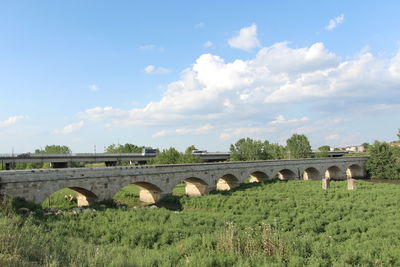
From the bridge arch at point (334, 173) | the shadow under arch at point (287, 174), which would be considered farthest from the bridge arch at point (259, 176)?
the bridge arch at point (334, 173)

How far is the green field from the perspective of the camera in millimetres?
7809

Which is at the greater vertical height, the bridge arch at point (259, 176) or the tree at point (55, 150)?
the tree at point (55, 150)

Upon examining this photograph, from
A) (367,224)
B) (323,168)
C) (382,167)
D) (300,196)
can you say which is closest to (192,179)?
(300,196)

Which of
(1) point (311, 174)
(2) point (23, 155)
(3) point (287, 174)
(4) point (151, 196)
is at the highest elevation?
(2) point (23, 155)

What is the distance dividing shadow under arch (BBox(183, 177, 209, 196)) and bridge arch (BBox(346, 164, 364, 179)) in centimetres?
3753

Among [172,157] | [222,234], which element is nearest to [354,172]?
[172,157]

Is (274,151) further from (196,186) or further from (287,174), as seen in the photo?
(196,186)

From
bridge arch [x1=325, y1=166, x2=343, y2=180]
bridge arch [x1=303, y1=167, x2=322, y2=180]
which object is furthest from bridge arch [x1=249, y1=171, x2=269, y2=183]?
bridge arch [x1=325, y1=166, x2=343, y2=180]

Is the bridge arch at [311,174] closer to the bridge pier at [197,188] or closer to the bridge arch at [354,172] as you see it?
the bridge arch at [354,172]

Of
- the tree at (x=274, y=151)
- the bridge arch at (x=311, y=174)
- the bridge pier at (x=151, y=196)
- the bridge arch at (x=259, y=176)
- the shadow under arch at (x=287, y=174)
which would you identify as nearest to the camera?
the bridge pier at (x=151, y=196)

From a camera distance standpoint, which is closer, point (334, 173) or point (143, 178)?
point (143, 178)

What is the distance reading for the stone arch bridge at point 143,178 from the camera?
1827 cm

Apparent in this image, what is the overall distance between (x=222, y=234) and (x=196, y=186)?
72.9 feet

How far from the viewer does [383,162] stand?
53312 millimetres
